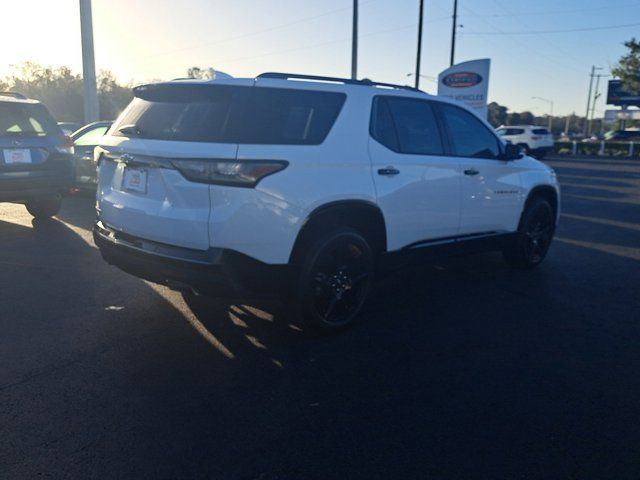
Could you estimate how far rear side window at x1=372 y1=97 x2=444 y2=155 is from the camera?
4.58 meters

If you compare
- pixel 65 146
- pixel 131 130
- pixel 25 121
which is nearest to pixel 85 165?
pixel 65 146

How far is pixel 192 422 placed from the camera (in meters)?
3.06

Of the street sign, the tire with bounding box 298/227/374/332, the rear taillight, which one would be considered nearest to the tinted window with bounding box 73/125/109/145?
the rear taillight

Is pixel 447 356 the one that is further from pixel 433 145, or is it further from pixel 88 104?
pixel 88 104

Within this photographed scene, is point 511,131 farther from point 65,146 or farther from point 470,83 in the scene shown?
point 65,146

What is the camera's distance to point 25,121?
7.88 meters

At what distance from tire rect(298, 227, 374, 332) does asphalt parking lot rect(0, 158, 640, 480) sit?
0.60ft

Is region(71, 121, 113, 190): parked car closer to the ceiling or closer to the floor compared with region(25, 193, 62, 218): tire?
closer to the ceiling

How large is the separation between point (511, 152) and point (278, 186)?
321 cm

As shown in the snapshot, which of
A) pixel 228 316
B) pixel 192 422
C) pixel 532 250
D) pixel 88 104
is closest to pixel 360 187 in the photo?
pixel 228 316

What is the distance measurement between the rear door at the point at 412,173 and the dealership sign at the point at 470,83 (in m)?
16.1

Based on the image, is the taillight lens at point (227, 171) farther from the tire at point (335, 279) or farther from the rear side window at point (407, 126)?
the rear side window at point (407, 126)

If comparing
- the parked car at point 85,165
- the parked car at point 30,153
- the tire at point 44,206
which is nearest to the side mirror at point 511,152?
the parked car at point 30,153

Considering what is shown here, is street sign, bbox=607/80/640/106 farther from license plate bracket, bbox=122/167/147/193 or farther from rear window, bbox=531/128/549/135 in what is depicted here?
license plate bracket, bbox=122/167/147/193
